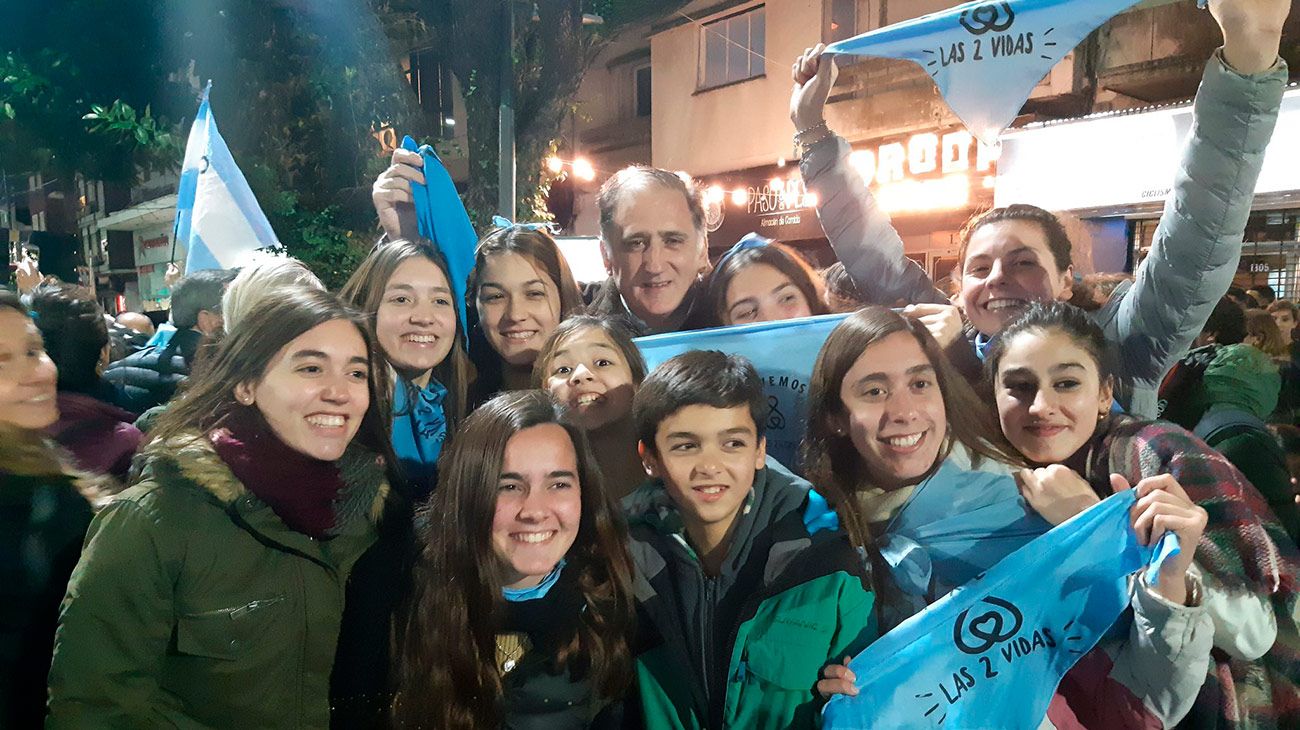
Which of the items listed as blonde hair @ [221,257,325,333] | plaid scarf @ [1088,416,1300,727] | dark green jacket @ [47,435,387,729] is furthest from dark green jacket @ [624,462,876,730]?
blonde hair @ [221,257,325,333]

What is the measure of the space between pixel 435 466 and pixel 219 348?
898mm

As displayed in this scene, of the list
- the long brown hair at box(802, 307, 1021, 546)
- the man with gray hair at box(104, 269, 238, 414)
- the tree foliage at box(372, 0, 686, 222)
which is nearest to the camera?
the long brown hair at box(802, 307, 1021, 546)

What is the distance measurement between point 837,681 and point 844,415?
28.5 inches

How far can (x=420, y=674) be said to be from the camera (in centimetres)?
217

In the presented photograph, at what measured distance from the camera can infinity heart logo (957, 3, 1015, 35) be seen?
2.37 m

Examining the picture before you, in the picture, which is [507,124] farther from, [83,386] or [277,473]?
[277,473]

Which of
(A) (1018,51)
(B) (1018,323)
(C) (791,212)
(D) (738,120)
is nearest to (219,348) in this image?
(B) (1018,323)

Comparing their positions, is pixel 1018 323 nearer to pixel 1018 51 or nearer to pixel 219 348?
pixel 1018 51

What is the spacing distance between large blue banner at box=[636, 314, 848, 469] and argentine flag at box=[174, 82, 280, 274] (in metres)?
2.82

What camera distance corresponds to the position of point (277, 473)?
2.17 metres

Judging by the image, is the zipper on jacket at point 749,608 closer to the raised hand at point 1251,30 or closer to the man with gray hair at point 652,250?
the man with gray hair at point 652,250

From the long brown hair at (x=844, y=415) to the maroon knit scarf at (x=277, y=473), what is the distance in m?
1.40

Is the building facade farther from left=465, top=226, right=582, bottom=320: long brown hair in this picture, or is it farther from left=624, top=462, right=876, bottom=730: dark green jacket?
left=624, top=462, right=876, bottom=730: dark green jacket

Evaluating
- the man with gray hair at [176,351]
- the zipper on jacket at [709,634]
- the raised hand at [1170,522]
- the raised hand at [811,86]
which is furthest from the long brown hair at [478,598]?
the man with gray hair at [176,351]
